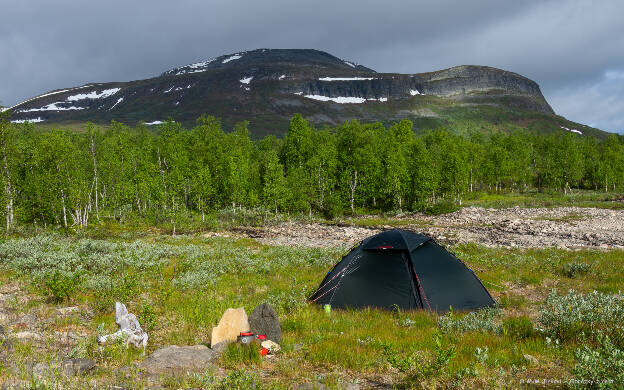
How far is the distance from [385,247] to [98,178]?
49.5 m

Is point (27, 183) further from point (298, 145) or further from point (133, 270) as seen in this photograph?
point (298, 145)

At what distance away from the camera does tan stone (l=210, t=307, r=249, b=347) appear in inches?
296

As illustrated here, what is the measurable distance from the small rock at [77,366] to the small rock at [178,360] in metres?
0.87

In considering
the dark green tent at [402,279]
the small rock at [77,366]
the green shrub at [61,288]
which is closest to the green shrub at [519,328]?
the dark green tent at [402,279]

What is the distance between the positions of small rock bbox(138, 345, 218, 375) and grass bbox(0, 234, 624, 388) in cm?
33

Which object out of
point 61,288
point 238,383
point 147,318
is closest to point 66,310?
point 61,288

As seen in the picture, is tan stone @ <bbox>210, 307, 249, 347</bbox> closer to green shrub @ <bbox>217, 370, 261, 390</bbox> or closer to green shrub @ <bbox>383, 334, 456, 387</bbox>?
green shrub @ <bbox>217, 370, 261, 390</bbox>

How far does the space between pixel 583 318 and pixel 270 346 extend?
6.60 m

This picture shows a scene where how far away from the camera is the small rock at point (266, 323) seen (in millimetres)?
7852

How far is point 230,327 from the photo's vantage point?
7656 mm

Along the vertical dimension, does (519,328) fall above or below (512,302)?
above

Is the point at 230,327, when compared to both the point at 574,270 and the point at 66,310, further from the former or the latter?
the point at 574,270

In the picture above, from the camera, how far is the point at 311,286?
1371cm

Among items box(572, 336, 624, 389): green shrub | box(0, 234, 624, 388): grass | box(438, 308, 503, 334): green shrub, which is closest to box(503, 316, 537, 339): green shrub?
box(0, 234, 624, 388): grass
